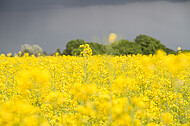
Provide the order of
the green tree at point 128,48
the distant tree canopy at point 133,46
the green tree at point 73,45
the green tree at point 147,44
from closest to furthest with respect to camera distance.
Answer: the green tree at point 128,48 < the distant tree canopy at point 133,46 < the green tree at point 73,45 < the green tree at point 147,44

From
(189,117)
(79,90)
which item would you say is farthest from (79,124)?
(189,117)

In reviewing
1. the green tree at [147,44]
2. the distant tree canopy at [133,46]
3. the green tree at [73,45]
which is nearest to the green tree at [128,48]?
the distant tree canopy at [133,46]

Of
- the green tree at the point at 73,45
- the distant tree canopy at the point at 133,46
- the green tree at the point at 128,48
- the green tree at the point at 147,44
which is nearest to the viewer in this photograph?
the green tree at the point at 128,48

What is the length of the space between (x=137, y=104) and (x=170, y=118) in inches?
71.9

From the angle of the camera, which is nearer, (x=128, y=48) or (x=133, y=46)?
(x=128, y=48)

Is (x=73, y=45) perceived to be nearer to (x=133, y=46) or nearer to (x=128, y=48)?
(x=128, y=48)

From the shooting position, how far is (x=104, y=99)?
2756 mm

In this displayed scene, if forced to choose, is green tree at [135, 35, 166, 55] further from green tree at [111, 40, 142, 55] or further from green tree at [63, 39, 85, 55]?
green tree at [63, 39, 85, 55]

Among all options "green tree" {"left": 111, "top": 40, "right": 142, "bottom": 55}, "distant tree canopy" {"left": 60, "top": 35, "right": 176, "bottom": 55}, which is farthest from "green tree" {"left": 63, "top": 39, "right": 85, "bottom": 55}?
"green tree" {"left": 111, "top": 40, "right": 142, "bottom": 55}

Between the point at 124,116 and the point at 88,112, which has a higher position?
the point at 124,116

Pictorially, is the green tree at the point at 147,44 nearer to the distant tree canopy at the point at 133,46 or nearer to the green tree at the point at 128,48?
the distant tree canopy at the point at 133,46

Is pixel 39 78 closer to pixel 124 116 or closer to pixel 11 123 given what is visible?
pixel 11 123

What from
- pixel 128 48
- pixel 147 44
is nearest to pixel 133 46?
pixel 128 48

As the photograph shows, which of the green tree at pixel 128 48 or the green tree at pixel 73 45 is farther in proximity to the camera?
the green tree at pixel 73 45
